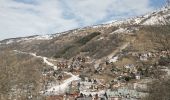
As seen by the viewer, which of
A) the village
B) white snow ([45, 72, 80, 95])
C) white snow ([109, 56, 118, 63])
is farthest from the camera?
white snow ([109, 56, 118, 63])

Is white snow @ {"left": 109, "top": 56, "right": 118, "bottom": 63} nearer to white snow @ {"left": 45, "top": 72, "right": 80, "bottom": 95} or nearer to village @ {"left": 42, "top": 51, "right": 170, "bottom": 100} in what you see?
village @ {"left": 42, "top": 51, "right": 170, "bottom": 100}

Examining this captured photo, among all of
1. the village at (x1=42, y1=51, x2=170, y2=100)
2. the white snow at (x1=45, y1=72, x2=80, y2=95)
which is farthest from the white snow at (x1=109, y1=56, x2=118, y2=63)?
the white snow at (x1=45, y1=72, x2=80, y2=95)

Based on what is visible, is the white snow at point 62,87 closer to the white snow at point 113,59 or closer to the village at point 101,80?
the village at point 101,80

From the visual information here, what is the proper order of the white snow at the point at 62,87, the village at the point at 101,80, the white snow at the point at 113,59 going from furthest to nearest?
the white snow at the point at 113,59, the white snow at the point at 62,87, the village at the point at 101,80

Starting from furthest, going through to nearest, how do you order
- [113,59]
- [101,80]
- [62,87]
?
[113,59] → [101,80] → [62,87]

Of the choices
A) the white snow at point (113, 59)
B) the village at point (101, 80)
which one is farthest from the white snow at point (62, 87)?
the white snow at point (113, 59)

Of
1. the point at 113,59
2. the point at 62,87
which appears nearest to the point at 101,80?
the point at 62,87

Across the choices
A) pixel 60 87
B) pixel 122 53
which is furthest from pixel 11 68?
pixel 122 53

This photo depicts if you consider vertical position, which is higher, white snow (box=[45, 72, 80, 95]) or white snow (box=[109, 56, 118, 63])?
Result: white snow (box=[109, 56, 118, 63])

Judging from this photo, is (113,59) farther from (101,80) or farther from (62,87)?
(62,87)
